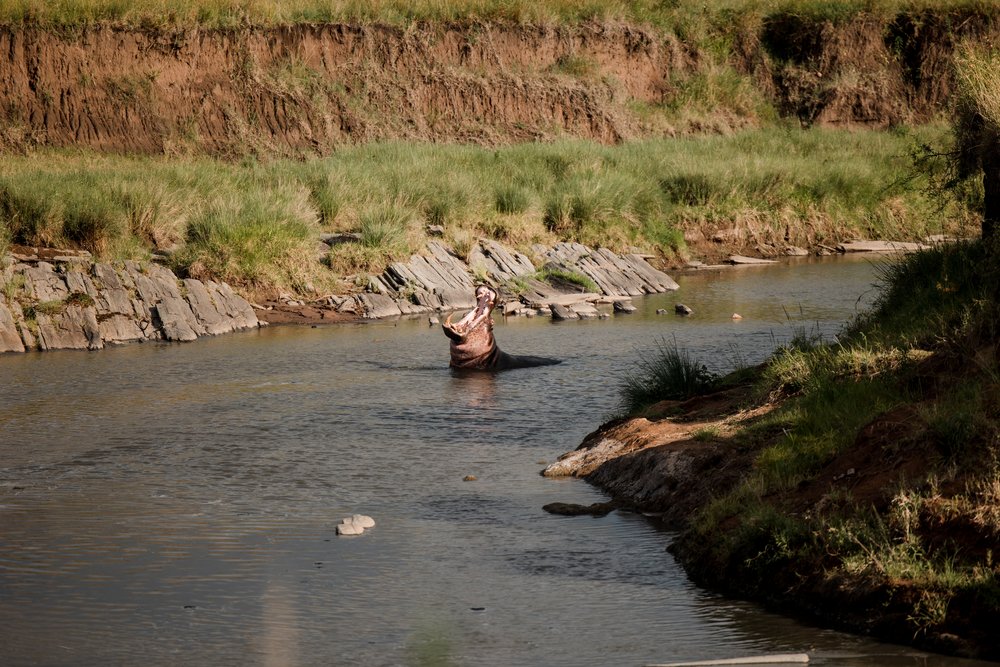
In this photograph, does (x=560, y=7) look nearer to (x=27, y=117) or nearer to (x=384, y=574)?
(x=27, y=117)

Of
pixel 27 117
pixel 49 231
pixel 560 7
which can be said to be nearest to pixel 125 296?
pixel 49 231

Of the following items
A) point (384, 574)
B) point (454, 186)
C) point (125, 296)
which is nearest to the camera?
point (384, 574)

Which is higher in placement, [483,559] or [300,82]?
[300,82]

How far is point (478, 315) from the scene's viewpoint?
631 inches

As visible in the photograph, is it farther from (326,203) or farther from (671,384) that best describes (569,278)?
(671,384)

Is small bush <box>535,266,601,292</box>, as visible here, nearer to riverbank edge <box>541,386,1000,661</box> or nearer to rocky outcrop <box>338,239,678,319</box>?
rocky outcrop <box>338,239,678,319</box>

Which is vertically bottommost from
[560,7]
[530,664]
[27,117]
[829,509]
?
[530,664]

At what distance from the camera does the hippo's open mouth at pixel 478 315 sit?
16030mm

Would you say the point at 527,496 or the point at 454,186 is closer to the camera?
the point at 527,496

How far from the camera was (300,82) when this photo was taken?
1503 inches

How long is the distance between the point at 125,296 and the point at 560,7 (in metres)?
28.7

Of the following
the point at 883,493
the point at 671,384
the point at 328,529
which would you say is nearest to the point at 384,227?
the point at 671,384

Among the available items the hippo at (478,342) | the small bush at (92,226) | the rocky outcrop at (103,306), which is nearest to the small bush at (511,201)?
the rocky outcrop at (103,306)

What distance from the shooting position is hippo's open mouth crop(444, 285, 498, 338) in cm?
1603
